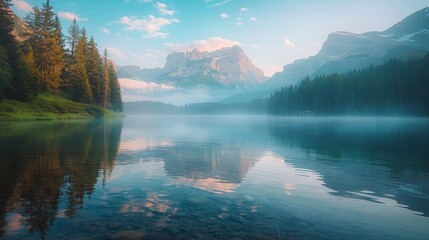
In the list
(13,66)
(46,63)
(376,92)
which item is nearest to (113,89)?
(46,63)

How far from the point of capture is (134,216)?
9.38 metres

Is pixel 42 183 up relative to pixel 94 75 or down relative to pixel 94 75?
down

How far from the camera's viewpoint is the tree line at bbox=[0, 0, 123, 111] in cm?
6812

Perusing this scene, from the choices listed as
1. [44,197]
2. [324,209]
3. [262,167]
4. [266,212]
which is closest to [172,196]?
[266,212]

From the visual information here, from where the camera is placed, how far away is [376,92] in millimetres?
152000

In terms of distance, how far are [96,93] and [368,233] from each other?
120599 millimetres

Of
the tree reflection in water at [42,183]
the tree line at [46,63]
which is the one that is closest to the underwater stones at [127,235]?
the tree reflection in water at [42,183]

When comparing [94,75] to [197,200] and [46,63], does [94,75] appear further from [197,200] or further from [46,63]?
[197,200]

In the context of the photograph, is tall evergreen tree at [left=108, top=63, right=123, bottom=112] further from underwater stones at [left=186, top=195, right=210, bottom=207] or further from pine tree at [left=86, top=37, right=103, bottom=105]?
underwater stones at [left=186, top=195, right=210, bottom=207]

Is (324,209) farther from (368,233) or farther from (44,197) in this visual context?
(44,197)

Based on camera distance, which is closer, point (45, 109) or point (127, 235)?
point (127, 235)

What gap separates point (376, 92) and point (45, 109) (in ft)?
514

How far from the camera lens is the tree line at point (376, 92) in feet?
443

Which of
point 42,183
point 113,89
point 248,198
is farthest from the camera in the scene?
point 113,89
